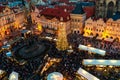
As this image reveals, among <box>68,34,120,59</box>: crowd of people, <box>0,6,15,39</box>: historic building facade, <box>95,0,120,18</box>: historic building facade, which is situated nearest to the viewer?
<box>68,34,120,59</box>: crowd of people

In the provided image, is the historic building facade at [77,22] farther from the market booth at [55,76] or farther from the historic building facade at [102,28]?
the market booth at [55,76]

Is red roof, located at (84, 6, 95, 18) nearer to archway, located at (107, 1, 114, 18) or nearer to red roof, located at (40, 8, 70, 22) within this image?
archway, located at (107, 1, 114, 18)

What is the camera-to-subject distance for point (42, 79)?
55.5 meters

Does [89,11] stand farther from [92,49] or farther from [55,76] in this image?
[55,76]

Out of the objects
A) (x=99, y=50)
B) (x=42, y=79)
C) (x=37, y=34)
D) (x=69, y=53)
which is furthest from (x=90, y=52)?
(x=37, y=34)

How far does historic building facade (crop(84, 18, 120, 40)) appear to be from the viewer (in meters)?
79.9

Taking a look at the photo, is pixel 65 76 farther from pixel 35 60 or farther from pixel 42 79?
pixel 35 60

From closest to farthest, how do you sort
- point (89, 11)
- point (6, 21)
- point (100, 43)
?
point (100, 43)
point (6, 21)
point (89, 11)

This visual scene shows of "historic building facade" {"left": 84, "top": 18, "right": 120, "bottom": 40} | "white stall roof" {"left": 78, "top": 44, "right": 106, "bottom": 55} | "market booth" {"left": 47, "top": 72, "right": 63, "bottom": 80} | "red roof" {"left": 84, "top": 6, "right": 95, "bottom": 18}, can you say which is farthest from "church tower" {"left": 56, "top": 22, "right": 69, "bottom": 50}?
"red roof" {"left": 84, "top": 6, "right": 95, "bottom": 18}

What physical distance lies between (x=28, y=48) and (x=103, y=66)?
2986 centimetres

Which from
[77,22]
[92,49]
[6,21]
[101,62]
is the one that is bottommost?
[101,62]

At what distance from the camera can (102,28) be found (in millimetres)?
82875

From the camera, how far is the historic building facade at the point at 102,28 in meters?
79.9

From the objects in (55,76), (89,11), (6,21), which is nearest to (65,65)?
(55,76)
